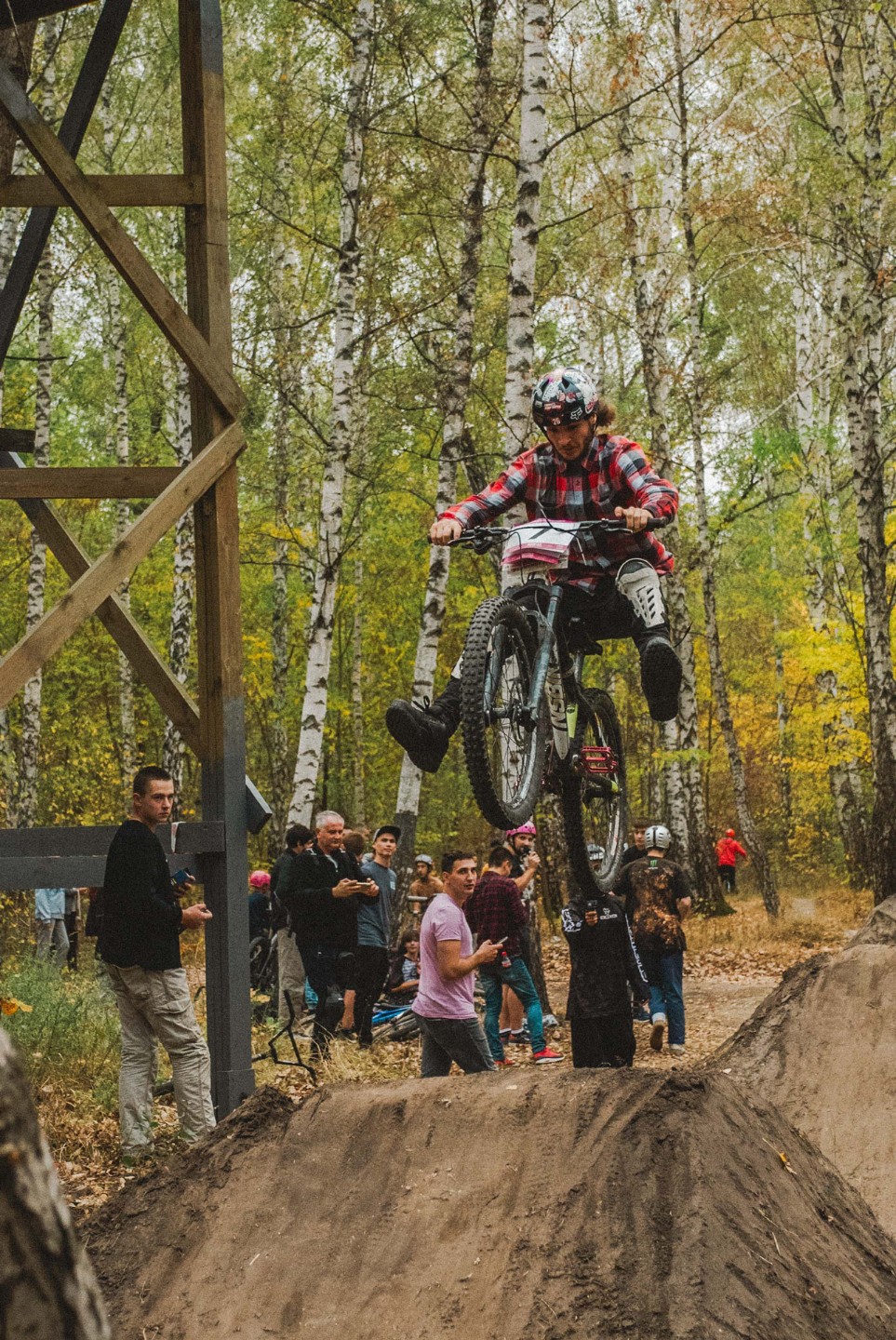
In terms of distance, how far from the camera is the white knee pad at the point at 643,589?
5965 mm

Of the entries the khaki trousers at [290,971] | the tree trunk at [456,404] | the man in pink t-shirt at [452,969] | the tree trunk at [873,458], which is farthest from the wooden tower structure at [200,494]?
the tree trunk at [873,458]

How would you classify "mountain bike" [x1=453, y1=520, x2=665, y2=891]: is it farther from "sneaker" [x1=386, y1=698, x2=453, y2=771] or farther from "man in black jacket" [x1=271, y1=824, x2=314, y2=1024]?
"man in black jacket" [x1=271, y1=824, x2=314, y2=1024]

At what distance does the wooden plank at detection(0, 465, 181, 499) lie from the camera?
6.77 m

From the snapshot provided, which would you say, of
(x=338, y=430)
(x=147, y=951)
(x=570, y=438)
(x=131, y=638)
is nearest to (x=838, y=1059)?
(x=147, y=951)

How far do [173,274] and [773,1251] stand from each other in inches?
729

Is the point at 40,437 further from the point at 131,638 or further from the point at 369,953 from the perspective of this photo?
the point at 131,638

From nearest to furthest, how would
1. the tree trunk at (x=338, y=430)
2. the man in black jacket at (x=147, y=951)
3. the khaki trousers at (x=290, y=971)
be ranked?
the man in black jacket at (x=147, y=951) → the khaki trousers at (x=290, y=971) → the tree trunk at (x=338, y=430)

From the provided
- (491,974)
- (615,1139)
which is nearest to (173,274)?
(491,974)

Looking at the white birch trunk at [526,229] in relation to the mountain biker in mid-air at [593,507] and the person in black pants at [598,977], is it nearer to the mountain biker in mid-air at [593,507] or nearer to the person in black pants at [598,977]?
the person in black pants at [598,977]

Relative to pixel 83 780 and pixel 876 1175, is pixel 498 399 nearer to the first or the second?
pixel 83 780

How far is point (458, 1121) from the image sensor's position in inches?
280

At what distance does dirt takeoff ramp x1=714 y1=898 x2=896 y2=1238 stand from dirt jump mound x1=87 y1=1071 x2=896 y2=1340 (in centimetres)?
Answer: 142

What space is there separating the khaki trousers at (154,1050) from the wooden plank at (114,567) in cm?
195

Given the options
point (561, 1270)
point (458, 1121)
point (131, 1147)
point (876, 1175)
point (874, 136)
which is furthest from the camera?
point (874, 136)
